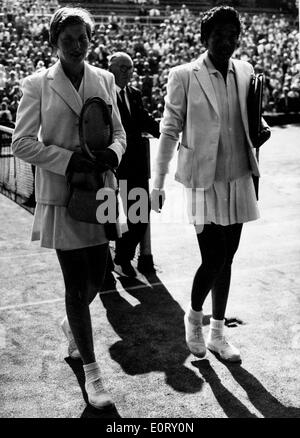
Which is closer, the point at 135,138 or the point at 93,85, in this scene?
the point at 93,85

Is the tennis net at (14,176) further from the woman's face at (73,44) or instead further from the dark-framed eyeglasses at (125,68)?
the woman's face at (73,44)

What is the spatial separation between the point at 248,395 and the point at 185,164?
3.95 ft

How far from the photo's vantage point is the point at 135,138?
16.4ft

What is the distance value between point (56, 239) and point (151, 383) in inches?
35.9

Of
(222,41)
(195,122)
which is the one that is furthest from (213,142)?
(222,41)

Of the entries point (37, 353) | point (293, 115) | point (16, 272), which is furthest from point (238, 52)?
point (37, 353)

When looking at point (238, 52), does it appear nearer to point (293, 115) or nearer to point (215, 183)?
point (293, 115)

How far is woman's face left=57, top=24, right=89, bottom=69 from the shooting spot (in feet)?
9.34

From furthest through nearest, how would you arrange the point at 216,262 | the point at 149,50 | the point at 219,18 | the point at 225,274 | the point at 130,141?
the point at 149,50
the point at 130,141
the point at 225,274
the point at 216,262
the point at 219,18

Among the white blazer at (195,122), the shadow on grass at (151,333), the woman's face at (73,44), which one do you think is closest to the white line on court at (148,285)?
the shadow on grass at (151,333)

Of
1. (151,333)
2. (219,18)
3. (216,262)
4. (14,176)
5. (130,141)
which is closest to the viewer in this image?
(219,18)

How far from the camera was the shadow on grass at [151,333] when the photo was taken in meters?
3.38

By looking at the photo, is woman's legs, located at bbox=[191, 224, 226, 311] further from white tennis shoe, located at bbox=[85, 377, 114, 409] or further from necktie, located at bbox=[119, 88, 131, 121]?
necktie, located at bbox=[119, 88, 131, 121]

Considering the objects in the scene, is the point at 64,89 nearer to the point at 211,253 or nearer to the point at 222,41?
the point at 222,41
